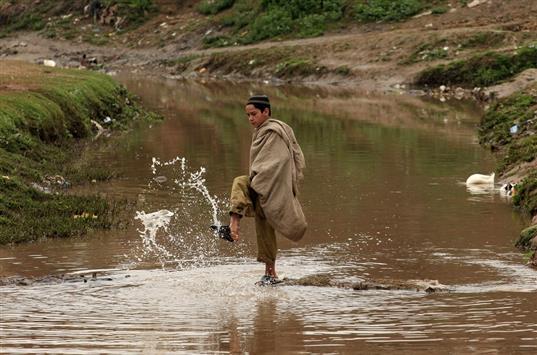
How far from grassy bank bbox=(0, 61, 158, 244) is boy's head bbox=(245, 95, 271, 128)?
3.14 metres

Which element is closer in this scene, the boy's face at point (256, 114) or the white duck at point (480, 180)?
the boy's face at point (256, 114)

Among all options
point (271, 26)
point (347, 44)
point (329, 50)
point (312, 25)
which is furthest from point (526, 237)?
point (271, 26)

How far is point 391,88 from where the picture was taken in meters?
37.5

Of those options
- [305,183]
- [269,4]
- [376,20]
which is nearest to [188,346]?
[305,183]

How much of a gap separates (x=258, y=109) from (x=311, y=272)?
1569mm

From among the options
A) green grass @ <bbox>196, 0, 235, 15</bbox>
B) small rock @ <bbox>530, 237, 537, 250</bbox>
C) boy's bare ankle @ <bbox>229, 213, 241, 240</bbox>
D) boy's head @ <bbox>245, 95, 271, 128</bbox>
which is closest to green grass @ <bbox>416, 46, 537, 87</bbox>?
green grass @ <bbox>196, 0, 235, 15</bbox>

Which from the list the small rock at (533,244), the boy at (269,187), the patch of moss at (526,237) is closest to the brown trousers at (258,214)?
the boy at (269,187)

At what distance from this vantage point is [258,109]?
9.90 metres

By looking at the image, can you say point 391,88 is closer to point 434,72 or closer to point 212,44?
point 434,72

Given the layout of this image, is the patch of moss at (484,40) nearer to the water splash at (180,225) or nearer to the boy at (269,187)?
the water splash at (180,225)

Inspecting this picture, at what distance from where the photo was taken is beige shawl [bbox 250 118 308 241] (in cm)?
984

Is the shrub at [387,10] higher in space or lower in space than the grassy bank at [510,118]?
higher

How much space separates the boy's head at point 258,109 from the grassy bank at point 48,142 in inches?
124

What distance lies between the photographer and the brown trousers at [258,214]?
9.82 metres
